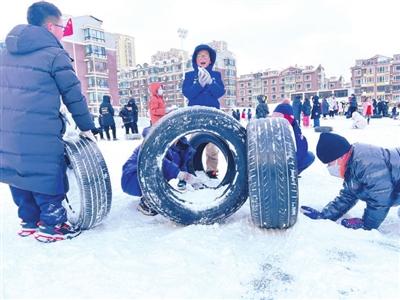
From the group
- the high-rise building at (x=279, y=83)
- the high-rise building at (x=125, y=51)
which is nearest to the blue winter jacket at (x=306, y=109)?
the high-rise building at (x=279, y=83)

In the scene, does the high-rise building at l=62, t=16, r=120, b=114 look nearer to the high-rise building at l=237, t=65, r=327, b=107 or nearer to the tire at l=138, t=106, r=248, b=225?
the high-rise building at l=237, t=65, r=327, b=107

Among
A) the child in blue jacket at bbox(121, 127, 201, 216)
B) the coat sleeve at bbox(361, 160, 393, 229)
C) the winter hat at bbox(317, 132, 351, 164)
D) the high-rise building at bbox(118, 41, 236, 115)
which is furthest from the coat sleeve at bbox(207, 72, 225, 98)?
the high-rise building at bbox(118, 41, 236, 115)

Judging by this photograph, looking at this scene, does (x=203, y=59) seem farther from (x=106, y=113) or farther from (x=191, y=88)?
(x=106, y=113)

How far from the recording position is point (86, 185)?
2.63m

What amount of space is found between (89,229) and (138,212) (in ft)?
1.88

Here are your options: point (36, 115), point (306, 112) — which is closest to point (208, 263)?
point (36, 115)

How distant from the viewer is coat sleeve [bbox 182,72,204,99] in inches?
176

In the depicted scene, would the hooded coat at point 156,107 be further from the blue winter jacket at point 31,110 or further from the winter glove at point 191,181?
the blue winter jacket at point 31,110

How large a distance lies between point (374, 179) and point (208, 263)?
1500 millimetres

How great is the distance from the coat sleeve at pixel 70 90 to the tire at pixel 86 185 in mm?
173

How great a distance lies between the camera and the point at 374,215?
2600 millimetres

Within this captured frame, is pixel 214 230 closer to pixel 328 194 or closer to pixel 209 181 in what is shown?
pixel 209 181

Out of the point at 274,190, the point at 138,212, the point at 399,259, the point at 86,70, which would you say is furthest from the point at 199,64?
the point at 86,70

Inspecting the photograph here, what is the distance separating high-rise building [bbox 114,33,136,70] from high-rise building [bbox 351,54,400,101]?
243 ft
